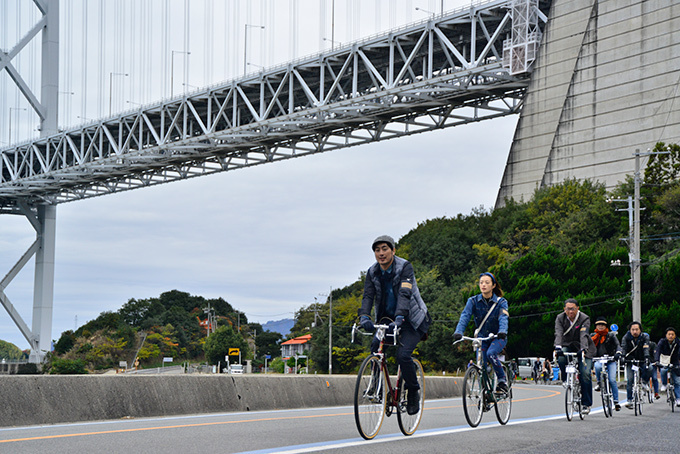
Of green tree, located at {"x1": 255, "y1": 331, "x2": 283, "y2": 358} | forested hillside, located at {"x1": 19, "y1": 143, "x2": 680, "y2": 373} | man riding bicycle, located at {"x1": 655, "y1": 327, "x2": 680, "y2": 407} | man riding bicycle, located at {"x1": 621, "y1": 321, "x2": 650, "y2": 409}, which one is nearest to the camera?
man riding bicycle, located at {"x1": 621, "y1": 321, "x2": 650, "y2": 409}

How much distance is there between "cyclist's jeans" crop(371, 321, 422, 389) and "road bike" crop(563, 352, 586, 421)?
12.4 feet

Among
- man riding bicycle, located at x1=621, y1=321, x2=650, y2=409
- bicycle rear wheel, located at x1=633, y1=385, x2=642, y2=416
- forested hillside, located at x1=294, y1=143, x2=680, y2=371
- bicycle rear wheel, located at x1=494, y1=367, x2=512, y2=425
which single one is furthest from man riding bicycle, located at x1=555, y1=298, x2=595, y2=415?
forested hillside, located at x1=294, y1=143, x2=680, y2=371

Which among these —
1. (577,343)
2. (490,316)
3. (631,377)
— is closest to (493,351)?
(490,316)

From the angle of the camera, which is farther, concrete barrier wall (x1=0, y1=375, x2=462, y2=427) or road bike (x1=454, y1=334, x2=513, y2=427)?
concrete barrier wall (x1=0, y1=375, x2=462, y2=427)

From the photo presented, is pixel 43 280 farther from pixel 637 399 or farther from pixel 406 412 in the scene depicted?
pixel 406 412

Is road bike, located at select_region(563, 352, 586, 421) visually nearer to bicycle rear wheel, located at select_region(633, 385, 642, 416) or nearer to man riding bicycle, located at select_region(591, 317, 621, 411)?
man riding bicycle, located at select_region(591, 317, 621, 411)

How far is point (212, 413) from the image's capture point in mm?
12602

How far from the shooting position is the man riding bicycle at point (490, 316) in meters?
10.2

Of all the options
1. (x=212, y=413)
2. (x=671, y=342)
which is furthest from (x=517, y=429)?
(x=671, y=342)

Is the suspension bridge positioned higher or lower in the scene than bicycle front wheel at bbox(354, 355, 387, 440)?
higher

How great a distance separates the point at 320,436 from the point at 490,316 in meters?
2.75

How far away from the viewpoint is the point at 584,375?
12.1 metres

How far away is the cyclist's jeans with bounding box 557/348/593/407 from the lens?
11953 millimetres

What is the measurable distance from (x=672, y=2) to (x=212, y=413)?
4440 centimetres
